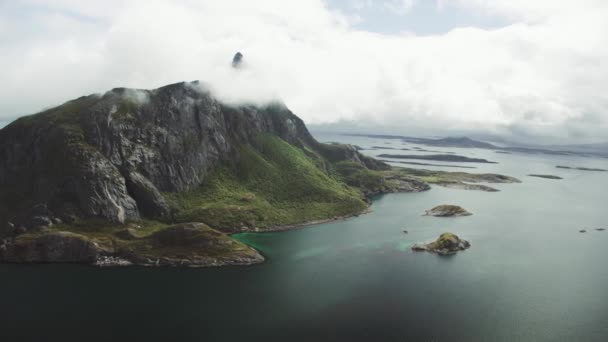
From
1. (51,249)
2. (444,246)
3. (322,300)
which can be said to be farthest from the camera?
(444,246)

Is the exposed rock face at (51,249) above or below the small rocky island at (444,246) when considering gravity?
above

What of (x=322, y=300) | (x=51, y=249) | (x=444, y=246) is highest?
(x=51, y=249)

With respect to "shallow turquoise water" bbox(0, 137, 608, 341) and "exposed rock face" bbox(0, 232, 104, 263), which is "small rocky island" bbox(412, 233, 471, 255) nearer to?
"shallow turquoise water" bbox(0, 137, 608, 341)

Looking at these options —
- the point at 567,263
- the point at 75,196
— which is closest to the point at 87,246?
the point at 75,196

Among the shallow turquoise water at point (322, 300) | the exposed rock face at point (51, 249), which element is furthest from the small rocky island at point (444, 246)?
the exposed rock face at point (51, 249)

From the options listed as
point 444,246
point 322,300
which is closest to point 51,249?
point 322,300

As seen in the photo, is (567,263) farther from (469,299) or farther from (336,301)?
(336,301)

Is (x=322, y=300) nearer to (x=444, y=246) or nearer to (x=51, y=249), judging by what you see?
(x=444, y=246)

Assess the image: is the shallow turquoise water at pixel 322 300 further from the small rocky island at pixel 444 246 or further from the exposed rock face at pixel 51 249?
the exposed rock face at pixel 51 249
